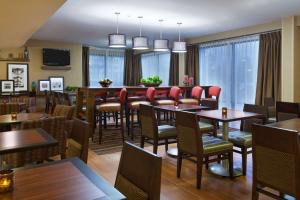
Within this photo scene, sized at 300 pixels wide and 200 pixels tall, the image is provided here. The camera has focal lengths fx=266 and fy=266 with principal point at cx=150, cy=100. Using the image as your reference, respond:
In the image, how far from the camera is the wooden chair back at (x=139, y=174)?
4.26 feet

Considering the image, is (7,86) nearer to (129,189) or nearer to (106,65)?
(106,65)

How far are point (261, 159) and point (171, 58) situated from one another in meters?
7.19

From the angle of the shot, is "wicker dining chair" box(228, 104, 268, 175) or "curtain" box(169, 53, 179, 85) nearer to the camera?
"wicker dining chair" box(228, 104, 268, 175)

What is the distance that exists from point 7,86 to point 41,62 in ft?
4.66

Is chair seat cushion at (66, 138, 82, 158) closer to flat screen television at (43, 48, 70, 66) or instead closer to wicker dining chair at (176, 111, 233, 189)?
wicker dining chair at (176, 111, 233, 189)

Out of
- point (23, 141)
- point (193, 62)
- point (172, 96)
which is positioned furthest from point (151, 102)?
point (23, 141)

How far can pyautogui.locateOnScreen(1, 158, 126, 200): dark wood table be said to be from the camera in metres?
1.18

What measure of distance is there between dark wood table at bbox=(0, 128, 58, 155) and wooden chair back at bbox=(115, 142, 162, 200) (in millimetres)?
841

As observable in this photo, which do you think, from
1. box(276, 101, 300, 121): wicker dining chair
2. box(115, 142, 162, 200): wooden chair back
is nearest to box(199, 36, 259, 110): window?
box(276, 101, 300, 121): wicker dining chair

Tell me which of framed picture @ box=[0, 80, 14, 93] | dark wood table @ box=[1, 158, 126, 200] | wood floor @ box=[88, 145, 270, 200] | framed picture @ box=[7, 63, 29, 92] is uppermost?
framed picture @ box=[7, 63, 29, 92]

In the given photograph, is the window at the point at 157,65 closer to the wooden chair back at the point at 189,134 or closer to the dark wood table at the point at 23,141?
the wooden chair back at the point at 189,134

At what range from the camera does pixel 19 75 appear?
8.33 meters

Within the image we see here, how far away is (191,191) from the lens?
3002mm

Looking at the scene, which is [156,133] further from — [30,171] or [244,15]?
[244,15]
